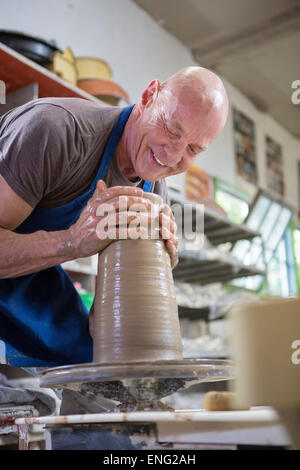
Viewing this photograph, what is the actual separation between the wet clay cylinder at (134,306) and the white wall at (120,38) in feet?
6.23

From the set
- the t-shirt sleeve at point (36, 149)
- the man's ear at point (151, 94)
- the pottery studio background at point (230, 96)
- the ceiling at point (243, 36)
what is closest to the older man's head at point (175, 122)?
the man's ear at point (151, 94)

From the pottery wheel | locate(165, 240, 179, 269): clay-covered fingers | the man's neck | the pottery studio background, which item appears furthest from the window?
the pottery wheel

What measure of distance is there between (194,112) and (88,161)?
1.12ft

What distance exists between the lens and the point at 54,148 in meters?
1.46

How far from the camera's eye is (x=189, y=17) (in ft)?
16.3

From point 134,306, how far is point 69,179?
484mm

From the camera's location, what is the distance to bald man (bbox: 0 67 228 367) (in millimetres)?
1421

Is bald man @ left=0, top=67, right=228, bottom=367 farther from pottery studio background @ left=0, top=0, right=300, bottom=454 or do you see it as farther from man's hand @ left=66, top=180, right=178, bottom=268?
pottery studio background @ left=0, top=0, right=300, bottom=454

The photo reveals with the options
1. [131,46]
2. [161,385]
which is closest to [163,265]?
[161,385]

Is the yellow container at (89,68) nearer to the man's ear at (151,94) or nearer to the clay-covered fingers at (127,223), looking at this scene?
the man's ear at (151,94)

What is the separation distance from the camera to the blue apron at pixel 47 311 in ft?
5.39

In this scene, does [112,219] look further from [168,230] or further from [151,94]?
[151,94]

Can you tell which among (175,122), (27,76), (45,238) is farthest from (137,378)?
(27,76)
